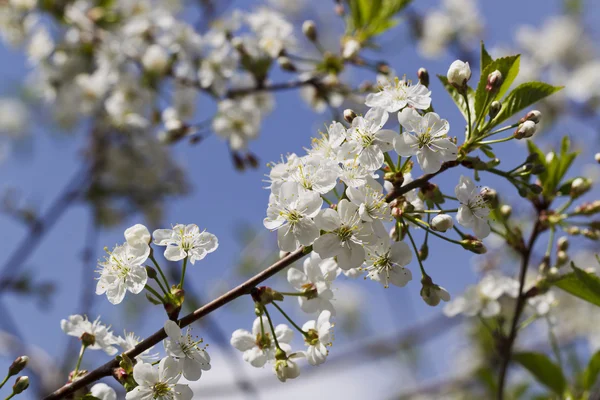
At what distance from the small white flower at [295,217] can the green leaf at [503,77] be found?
57 cm

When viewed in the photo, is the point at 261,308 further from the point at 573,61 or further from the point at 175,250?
the point at 573,61

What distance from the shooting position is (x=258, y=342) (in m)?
1.69

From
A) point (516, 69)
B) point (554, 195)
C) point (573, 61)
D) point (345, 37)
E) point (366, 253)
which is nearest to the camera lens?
point (366, 253)

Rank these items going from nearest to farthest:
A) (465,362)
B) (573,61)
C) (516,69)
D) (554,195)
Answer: (516,69)
(554,195)
(465,362)
(573,61)

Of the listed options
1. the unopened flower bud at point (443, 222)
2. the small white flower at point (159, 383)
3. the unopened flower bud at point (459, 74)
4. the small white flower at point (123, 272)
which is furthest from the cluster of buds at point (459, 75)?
the small white flower at point (159, 383)

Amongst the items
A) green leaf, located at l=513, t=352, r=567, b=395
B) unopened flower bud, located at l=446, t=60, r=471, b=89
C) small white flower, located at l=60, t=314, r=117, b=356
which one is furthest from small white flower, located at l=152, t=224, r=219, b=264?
green leaf, located at l=513, t=352, r=567, b=395

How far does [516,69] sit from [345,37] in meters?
1.79

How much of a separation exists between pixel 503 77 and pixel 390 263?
68 cm

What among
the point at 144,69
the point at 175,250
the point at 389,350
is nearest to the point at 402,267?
the point at 175,250

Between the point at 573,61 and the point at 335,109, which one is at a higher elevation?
the point at 335,109

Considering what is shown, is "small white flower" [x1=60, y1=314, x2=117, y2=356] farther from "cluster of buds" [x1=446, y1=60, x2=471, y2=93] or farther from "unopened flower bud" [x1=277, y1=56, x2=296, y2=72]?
"unopened flower bud" [x1=277, y1=56, x2=296, y2=72]

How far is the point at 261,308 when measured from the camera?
4.96 feet

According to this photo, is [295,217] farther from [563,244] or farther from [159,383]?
[563,244]

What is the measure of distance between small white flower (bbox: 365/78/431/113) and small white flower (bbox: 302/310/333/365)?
652mm
